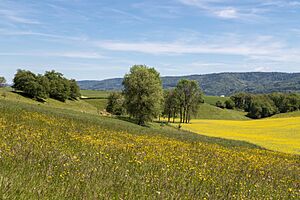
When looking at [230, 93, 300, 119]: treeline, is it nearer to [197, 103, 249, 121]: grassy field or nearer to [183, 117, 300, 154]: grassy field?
[197, 103, 249, 121]: grassy field

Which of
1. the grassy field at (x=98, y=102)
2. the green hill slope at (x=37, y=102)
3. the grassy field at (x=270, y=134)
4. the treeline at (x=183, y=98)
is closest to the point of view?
the grassy field at (x=270, y=134)

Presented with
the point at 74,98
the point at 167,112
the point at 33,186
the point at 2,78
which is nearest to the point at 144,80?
the point at 167,112

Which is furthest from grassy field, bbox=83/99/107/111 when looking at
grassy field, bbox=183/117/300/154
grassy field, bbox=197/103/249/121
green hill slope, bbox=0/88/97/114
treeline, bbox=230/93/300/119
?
grassy field, bbox=183/117/300/154

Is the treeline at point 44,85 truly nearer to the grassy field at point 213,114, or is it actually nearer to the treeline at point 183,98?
the treeline at point 183,98

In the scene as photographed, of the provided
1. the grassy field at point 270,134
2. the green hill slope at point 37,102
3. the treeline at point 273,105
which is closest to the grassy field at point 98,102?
the green hill slope at point 37,102

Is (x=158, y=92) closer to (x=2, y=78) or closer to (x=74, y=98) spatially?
(x=74, y=98)

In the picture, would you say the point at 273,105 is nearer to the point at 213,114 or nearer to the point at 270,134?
the point at 213,114

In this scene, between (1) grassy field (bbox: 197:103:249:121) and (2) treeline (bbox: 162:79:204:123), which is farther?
(1) grassy field (bbox: 197:103:249:121)

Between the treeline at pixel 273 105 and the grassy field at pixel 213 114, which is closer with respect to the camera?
the grassy field at pixel 213 114

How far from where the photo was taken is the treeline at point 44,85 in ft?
315

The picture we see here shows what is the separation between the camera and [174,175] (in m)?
8.38

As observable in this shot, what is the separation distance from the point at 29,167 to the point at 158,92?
56254mm

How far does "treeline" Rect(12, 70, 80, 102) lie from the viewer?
9606 cm

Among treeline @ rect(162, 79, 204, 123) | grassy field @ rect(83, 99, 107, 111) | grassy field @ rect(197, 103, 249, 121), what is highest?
treeline @ rect(162, 79, 204, 123)
